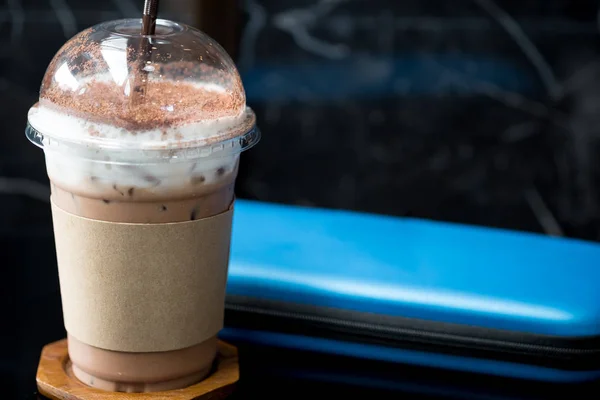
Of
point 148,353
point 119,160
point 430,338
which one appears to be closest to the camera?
→ point 119,160

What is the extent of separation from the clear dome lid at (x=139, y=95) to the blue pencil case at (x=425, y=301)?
0.37 metres

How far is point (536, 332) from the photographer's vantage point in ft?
4.62

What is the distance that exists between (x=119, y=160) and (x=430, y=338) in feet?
2.07

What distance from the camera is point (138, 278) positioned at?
1.22 m

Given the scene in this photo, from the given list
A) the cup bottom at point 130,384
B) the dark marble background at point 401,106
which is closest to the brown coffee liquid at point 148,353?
the cup bottom at point 130,384

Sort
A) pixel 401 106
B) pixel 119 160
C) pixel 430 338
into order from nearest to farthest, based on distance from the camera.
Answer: pixel 119 160 → pixel 430 338 → pixel 401 106

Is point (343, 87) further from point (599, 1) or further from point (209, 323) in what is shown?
point (209, 323)

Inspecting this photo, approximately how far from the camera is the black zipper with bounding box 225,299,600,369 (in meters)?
1.41

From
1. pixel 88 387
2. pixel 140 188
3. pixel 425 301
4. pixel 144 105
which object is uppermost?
pixel 144 105

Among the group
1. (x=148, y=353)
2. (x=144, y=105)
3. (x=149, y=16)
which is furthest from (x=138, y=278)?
(x=149, y=16)

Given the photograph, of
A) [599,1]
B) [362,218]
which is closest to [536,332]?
[362,218]

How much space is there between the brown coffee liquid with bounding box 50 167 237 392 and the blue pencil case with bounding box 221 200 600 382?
0.63 ft

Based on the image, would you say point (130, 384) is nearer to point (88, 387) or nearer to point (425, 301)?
point (88, 387)

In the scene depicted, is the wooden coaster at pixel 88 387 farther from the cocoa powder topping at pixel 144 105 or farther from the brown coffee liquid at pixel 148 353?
the cocoa powder topping at pixel 144 105
